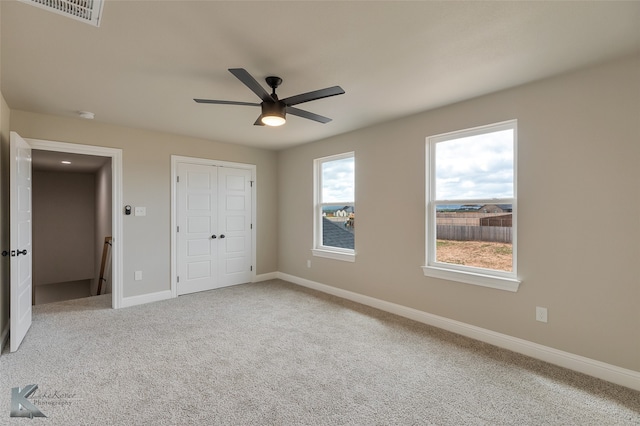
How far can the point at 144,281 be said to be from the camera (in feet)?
14.1

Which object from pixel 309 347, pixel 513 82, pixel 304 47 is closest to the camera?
pixel 304 47

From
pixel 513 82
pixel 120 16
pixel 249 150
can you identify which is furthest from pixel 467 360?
pixel 249 150

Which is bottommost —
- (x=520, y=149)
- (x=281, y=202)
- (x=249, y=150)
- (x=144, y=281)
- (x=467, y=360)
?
(x=467, y=360)

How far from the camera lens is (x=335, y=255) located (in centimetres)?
470

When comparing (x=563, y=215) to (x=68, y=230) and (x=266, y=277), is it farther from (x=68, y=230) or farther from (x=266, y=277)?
(x=68, y=230)

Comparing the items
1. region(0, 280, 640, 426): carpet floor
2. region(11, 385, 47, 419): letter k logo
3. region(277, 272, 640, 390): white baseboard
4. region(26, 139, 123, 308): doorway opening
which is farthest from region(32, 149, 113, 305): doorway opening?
region(277, 272, 640, 390): white baseboard

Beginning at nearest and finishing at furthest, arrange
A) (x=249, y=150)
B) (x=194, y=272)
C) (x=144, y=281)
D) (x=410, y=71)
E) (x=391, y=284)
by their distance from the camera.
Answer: (x=410, y=71) < (x=391, y=284) < (x=144, y=281) < (x=194, y=272) < (x=249, y=150)

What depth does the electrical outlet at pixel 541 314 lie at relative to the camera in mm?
2658

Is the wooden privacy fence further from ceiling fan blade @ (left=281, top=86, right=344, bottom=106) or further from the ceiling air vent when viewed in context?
the ceiling air vent

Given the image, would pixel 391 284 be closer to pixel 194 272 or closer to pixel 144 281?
pixel 194 272

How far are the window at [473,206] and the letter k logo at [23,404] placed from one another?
3.52 meters

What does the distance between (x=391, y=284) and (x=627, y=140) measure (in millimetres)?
2609

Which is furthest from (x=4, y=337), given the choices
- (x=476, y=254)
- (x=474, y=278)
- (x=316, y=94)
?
(x=476, y=254)

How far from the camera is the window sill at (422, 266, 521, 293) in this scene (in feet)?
9.31
